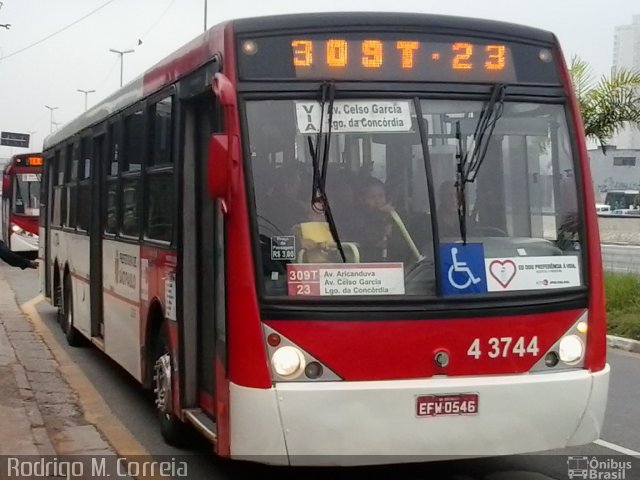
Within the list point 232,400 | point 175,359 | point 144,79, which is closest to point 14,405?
point 175,359

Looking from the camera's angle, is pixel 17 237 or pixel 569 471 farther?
pixel 17 237

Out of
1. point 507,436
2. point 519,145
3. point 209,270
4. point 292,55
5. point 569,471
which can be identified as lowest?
point 569,471

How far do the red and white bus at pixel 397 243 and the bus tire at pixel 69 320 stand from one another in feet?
23.1

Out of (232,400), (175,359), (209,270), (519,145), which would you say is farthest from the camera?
(175,359)

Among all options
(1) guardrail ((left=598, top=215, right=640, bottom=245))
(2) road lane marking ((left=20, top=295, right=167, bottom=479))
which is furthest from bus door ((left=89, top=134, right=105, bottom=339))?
(1) guardrail ((left=598, top=215, right=640, bottom=245))

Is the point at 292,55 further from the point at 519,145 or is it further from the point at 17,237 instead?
the point at 17,237

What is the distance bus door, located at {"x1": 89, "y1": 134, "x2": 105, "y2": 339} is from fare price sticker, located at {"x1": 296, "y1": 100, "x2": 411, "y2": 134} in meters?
5.00

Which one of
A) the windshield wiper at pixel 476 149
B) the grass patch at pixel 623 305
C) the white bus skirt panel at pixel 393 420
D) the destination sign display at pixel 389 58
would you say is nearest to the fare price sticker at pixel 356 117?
the destination sign display at pixel 389 58

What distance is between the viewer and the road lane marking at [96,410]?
24.4 ft

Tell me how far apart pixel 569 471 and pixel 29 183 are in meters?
25.7

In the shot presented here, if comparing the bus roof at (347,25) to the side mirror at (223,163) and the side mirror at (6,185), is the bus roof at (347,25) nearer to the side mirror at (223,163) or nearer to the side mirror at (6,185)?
the side mirror at (223,163)

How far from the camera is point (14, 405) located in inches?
337

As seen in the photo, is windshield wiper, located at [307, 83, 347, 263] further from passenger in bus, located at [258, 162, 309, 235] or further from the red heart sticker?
the red heart sticker

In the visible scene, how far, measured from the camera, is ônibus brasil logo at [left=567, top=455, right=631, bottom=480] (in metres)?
6.56
